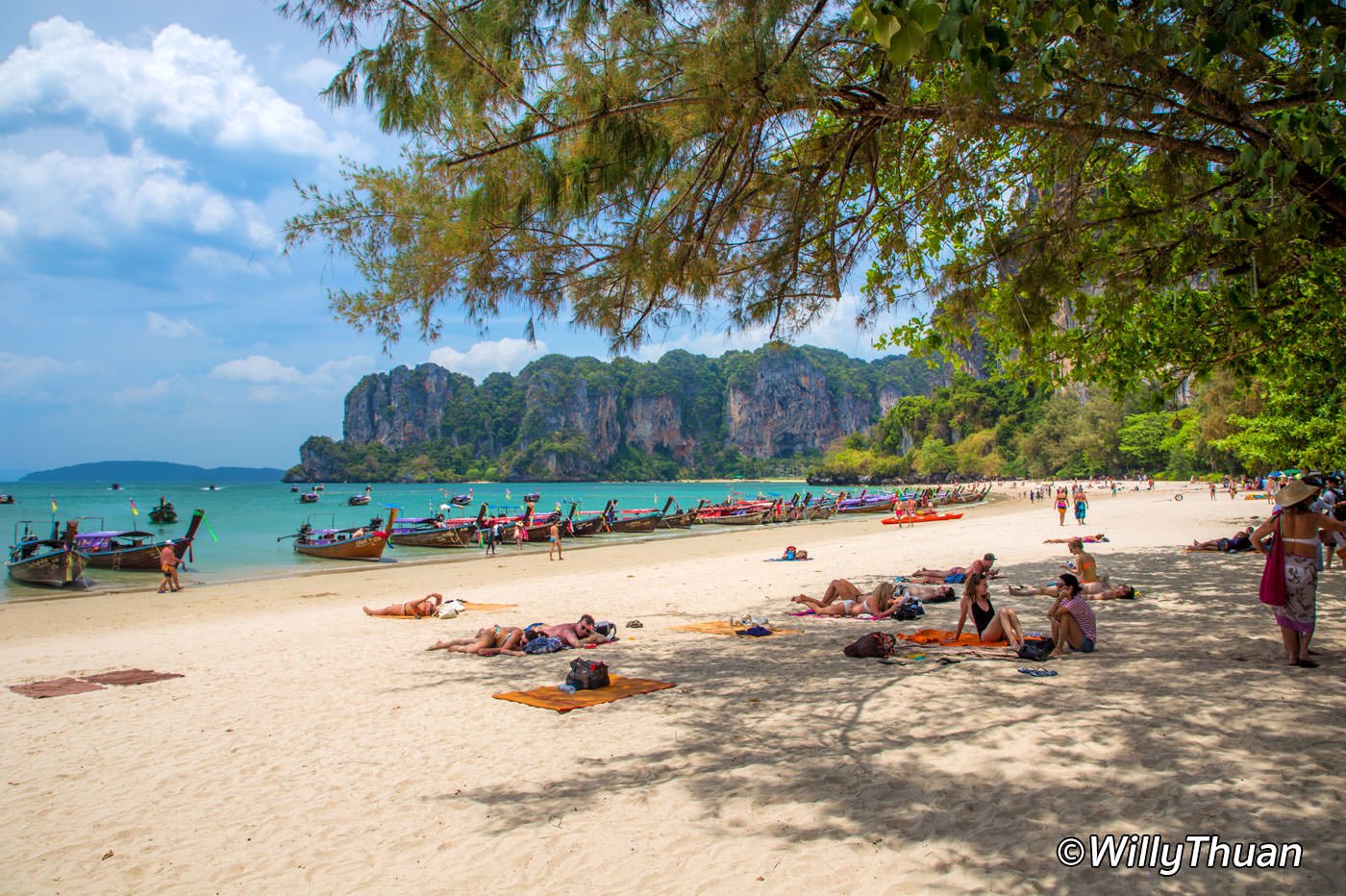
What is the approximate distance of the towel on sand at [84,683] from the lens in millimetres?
6066

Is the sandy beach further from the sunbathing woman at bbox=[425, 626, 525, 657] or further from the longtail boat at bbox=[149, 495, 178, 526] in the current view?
the longtail boat at bbox=[149, 495, 178, 526]

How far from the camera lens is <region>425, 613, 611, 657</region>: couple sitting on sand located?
7094mm

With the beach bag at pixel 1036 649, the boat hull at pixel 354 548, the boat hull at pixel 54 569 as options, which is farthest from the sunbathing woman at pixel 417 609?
the boat hull at pixel 354 548

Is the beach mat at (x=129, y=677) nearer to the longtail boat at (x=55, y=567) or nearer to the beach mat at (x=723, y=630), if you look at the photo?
the beach mat at (x=723, y=630)

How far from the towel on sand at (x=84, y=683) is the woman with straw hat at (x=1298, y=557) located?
842 cm

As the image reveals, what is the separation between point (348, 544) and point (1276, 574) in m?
23.0

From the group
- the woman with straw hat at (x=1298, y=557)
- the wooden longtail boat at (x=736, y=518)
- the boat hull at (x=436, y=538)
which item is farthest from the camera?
the wooden longtail boat at (x=736, y=518)

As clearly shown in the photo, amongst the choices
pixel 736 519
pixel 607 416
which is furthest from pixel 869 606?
pixel 607 416

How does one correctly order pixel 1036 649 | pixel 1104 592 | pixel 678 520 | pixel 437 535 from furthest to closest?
1. pixel 678 520
2. pixel 437 535
3. pixel 1104 592
4. pixel 1036 649

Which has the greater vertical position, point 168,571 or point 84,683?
point 84,683

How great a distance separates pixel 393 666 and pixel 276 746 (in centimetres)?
218

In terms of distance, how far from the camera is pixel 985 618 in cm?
671

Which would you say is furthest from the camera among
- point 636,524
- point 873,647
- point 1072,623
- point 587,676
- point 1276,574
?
point 636,524

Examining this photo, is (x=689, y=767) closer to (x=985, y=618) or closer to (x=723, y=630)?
(x=985, y=618)
